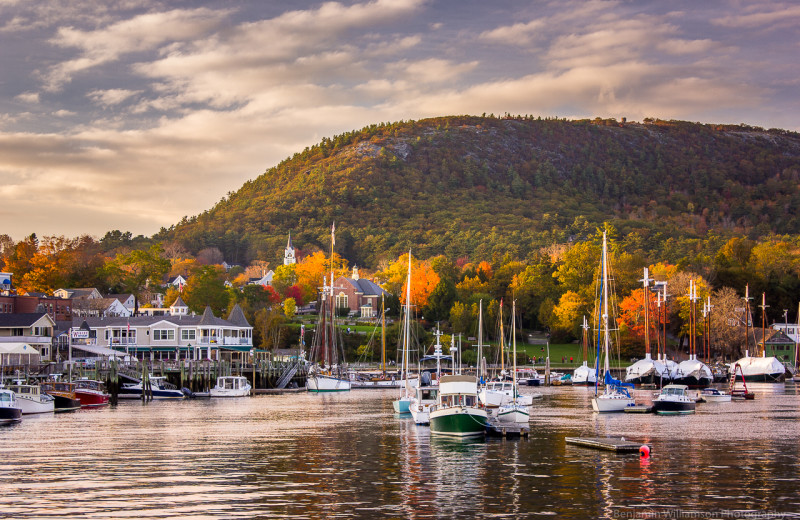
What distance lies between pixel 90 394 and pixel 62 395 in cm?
382

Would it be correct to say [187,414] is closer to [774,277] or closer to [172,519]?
[172,519]

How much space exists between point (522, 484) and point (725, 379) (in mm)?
105251

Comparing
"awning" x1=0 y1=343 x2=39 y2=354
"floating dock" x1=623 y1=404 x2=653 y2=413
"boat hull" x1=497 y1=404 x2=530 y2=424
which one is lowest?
"floating dock" x1=623 y1=404 x2=653 y2=413

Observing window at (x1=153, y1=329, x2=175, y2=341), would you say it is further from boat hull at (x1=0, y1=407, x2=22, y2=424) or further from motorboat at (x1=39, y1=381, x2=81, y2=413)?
boat hull at (x1=0, y1=407, x2=22, y2=424)

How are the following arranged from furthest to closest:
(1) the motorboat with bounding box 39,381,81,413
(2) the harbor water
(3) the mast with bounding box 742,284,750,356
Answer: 1. (3) the mast with bounding box 742,284,750,356
2. (1) the motorboat with bounding box 39,381,81,413
3. (2) the harbor water

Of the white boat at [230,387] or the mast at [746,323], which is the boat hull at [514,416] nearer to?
the white boat at [230,387]

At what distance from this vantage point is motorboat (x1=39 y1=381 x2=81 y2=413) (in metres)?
76.8

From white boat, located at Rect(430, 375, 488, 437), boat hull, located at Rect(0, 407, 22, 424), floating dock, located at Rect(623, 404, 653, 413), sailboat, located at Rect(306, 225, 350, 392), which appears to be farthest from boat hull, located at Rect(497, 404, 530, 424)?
sailboat, located at Rect(306, 225, 350, 392)

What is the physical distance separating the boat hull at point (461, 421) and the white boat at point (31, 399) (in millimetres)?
36956

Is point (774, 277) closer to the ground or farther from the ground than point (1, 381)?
farther from the ground

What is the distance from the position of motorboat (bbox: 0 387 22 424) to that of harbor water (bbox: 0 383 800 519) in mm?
1345

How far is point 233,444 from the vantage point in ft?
160

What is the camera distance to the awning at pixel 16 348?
306ft

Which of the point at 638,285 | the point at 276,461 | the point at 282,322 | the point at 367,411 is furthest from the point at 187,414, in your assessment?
the point at 638,285
